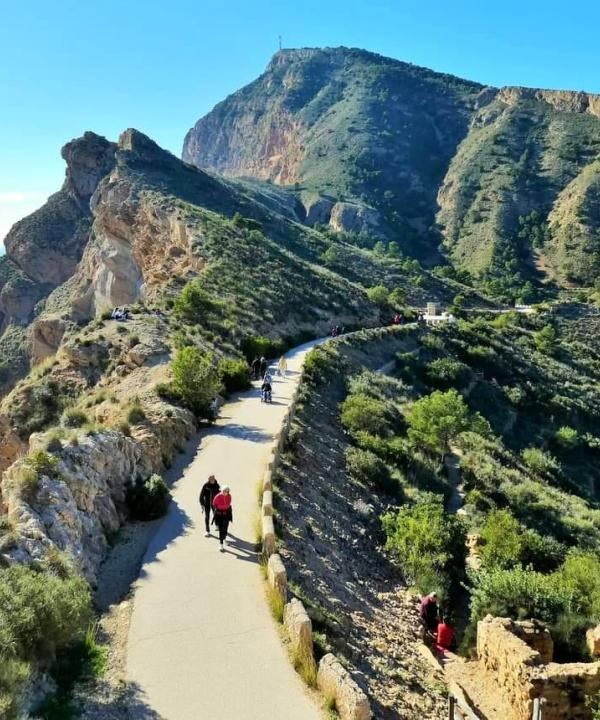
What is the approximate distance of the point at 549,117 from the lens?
383ft

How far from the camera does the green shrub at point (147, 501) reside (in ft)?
40.3

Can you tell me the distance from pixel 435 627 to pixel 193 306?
22.4 meters

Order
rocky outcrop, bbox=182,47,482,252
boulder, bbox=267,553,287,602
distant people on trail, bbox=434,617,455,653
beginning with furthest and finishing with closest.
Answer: rocky outcrop, bbox=182,47,482,252 < distant people on trail, bbox=434,617,455,653 < boulder, bbox=267,553,287,602

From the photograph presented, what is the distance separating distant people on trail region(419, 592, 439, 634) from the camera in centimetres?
1059

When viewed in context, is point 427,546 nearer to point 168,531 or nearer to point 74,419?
point 168,531

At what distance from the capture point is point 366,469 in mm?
17766

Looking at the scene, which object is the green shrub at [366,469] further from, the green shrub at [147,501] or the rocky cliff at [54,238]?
the rocky cliff at [54,238]

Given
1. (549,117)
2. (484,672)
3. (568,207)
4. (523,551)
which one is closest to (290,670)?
(484,672)

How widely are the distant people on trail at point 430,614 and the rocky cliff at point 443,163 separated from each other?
2682 inches

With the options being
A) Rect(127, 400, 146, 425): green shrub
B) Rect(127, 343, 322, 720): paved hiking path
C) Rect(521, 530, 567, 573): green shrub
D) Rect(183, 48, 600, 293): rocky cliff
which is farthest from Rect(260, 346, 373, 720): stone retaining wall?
Rect(183, 48, 600, 293): rocky cliff

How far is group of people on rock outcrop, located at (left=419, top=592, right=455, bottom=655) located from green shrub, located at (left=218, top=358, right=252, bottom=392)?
1406 centimetres

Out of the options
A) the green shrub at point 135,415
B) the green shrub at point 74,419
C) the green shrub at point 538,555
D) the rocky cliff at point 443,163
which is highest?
the rocky cliff at point 443,163

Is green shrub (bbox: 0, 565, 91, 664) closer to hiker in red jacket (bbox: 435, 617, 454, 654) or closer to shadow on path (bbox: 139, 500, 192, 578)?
shadow on path (bbox: 139, 500, 192, 578)

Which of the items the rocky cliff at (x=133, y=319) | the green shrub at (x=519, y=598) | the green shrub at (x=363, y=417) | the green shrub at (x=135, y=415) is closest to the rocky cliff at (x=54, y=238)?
the rocky cliff at (x=133, y=319)
